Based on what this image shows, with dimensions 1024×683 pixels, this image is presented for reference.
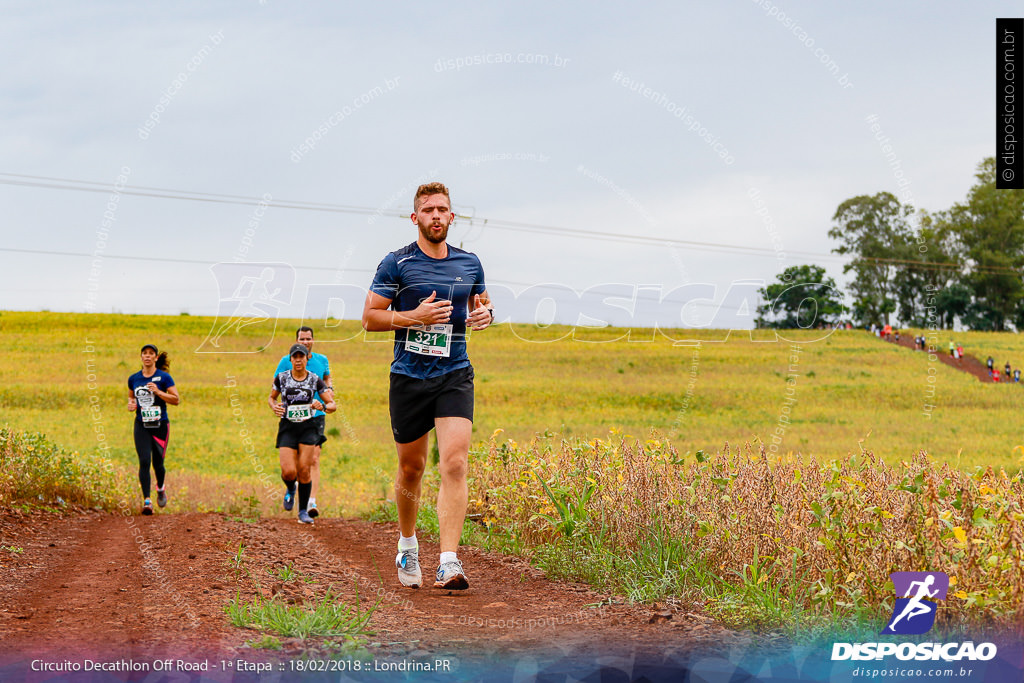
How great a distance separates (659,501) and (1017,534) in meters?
2.53

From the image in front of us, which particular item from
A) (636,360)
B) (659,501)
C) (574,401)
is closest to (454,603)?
(659,501)

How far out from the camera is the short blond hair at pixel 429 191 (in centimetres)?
630

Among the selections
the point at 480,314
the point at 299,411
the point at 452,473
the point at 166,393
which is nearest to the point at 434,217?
the point at 480,314

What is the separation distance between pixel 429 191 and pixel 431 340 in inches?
40.4

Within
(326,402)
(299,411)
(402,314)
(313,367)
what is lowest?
(299,411)

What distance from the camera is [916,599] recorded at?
488 cm

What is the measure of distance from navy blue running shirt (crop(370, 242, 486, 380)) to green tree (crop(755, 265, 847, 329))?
2667 inches

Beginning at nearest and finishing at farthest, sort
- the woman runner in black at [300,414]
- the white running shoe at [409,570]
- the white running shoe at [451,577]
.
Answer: the white running shoe at [451,577] < the white running shoe at [409,570] < the woman runner in black at [300,414]

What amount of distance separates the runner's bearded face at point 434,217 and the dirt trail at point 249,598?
2.46 m

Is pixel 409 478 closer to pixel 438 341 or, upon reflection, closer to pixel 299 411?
pixel 438 341

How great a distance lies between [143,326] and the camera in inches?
2120

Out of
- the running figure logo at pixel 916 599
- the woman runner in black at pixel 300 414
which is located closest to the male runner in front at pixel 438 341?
the running figure logo at pixel 916 599

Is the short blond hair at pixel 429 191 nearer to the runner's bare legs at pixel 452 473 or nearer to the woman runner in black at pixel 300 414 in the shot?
the runner's bare legs at pixel 452 473

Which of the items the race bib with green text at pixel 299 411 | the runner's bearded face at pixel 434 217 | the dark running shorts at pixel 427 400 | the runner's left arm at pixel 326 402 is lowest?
the race bib with green text at pixel 299 411
